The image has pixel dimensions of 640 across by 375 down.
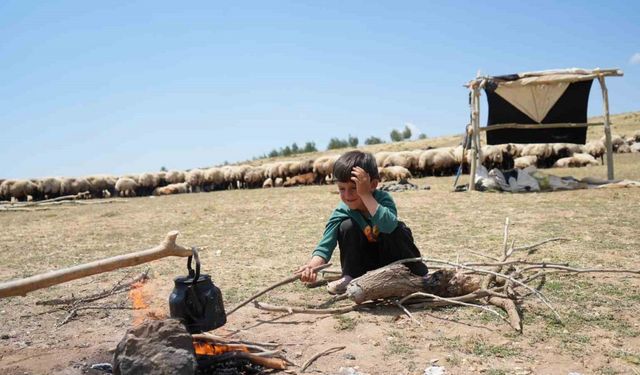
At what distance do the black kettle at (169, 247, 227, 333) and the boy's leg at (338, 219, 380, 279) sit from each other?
1.36 metres

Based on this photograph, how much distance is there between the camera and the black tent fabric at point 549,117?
12.0m

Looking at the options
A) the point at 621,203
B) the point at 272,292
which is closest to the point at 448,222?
the point at 621,203

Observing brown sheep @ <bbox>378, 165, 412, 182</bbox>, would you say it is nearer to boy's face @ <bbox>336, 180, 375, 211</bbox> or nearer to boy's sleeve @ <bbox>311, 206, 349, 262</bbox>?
boy's sleeve @ <bbox>311, 206, 349, 262</bbox>

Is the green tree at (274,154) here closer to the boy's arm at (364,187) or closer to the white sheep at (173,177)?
the white sheep at (173,177)

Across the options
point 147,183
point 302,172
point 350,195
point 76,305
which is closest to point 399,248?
point 350,195

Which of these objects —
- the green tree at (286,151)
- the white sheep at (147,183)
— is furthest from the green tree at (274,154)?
the white sheep at (147,183)

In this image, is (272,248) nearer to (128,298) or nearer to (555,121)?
(128,298)

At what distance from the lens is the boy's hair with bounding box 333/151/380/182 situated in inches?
128

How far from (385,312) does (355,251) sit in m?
0.51

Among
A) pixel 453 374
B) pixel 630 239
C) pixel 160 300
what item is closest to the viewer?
pixel 453 374

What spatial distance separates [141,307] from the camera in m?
3.55

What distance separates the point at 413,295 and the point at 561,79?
10.3 meters

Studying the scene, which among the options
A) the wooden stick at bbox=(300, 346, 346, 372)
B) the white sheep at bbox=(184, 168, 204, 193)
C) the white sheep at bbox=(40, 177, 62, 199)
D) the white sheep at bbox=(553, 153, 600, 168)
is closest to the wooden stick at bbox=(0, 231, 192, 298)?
the wooden stick at bbox=(300, 346, 346, 372)

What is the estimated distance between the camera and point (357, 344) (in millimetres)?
2803
